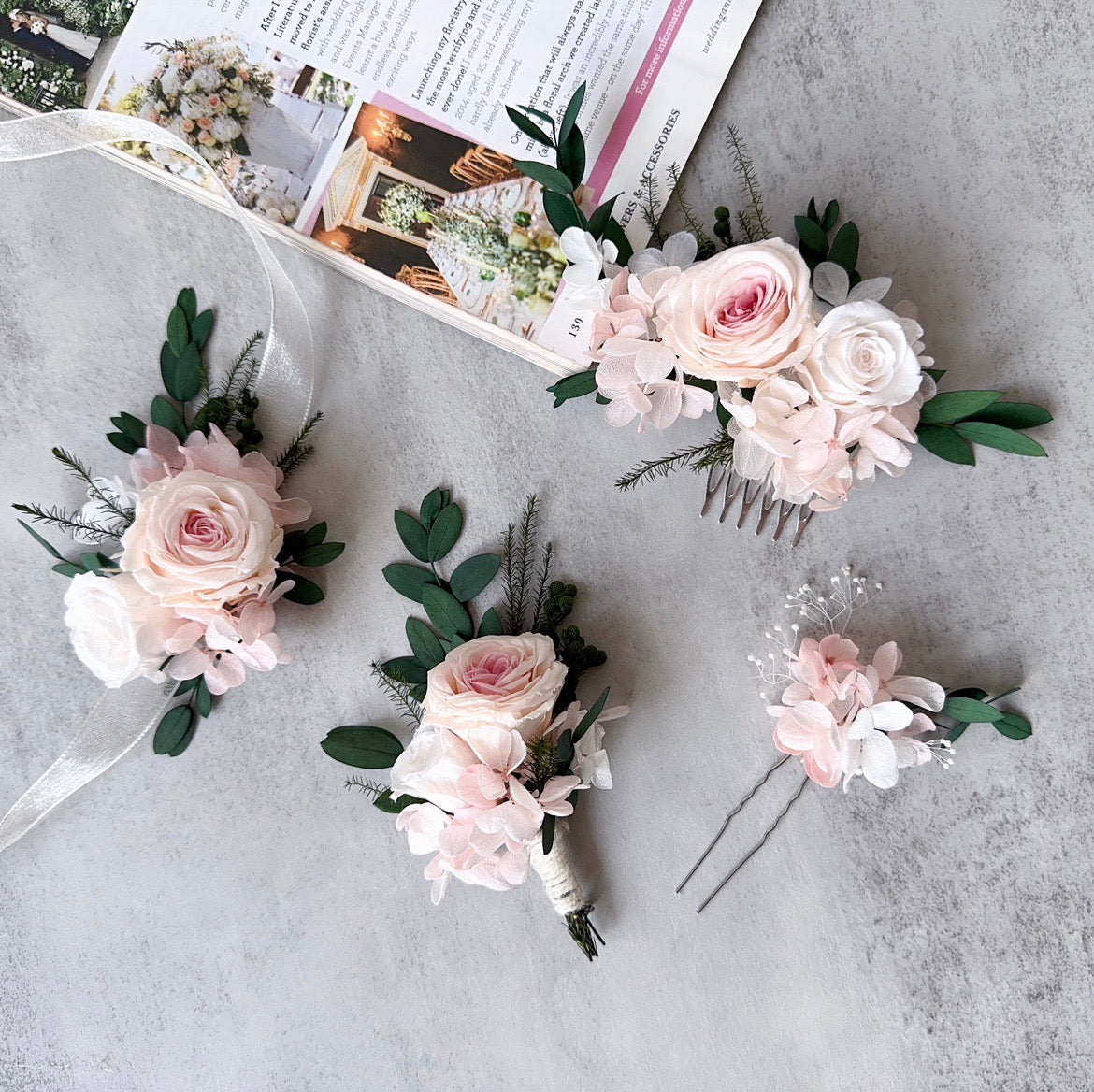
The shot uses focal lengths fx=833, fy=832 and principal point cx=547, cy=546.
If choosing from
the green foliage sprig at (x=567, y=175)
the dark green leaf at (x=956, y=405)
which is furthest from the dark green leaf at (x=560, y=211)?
the dark green leaf at (x=956, y=405)

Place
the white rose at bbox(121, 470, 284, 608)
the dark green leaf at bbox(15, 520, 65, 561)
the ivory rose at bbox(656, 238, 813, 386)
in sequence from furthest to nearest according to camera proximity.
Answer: the dark green leaf at bbox(15, 520, 65, 561)
the white rose at bbox(121, 470, 284, 608)
the ivory rose at bbox(656, 238, 813, 386)

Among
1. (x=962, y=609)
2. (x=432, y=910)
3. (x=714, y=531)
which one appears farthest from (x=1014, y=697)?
(x=432, y=910)

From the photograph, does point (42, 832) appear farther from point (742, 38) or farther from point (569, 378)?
point (742, 38)

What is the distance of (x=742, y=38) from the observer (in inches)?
35.1

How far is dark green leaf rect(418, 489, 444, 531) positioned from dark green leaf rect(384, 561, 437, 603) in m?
0.05

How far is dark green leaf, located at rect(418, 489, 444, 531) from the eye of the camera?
0.94 meters

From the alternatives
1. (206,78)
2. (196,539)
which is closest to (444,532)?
(196,539)

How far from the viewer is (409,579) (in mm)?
943

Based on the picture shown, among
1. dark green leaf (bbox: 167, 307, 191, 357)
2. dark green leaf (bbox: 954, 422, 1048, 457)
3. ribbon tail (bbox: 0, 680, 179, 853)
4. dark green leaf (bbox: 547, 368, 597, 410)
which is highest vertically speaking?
dark green leaf (bbox: 954, 422, 1048, 457)

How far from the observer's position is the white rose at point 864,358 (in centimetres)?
72

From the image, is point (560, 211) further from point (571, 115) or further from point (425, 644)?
point (425, 644)

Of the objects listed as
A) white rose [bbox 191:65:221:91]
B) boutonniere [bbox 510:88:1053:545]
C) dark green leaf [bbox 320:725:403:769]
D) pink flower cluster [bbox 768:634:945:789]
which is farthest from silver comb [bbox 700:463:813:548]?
white rose [bbox 191:65:221:91]

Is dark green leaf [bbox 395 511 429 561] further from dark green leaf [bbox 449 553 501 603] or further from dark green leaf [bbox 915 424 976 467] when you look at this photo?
dark green leaf [bbox 915 424 976 467]

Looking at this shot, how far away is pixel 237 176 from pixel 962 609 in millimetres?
931
